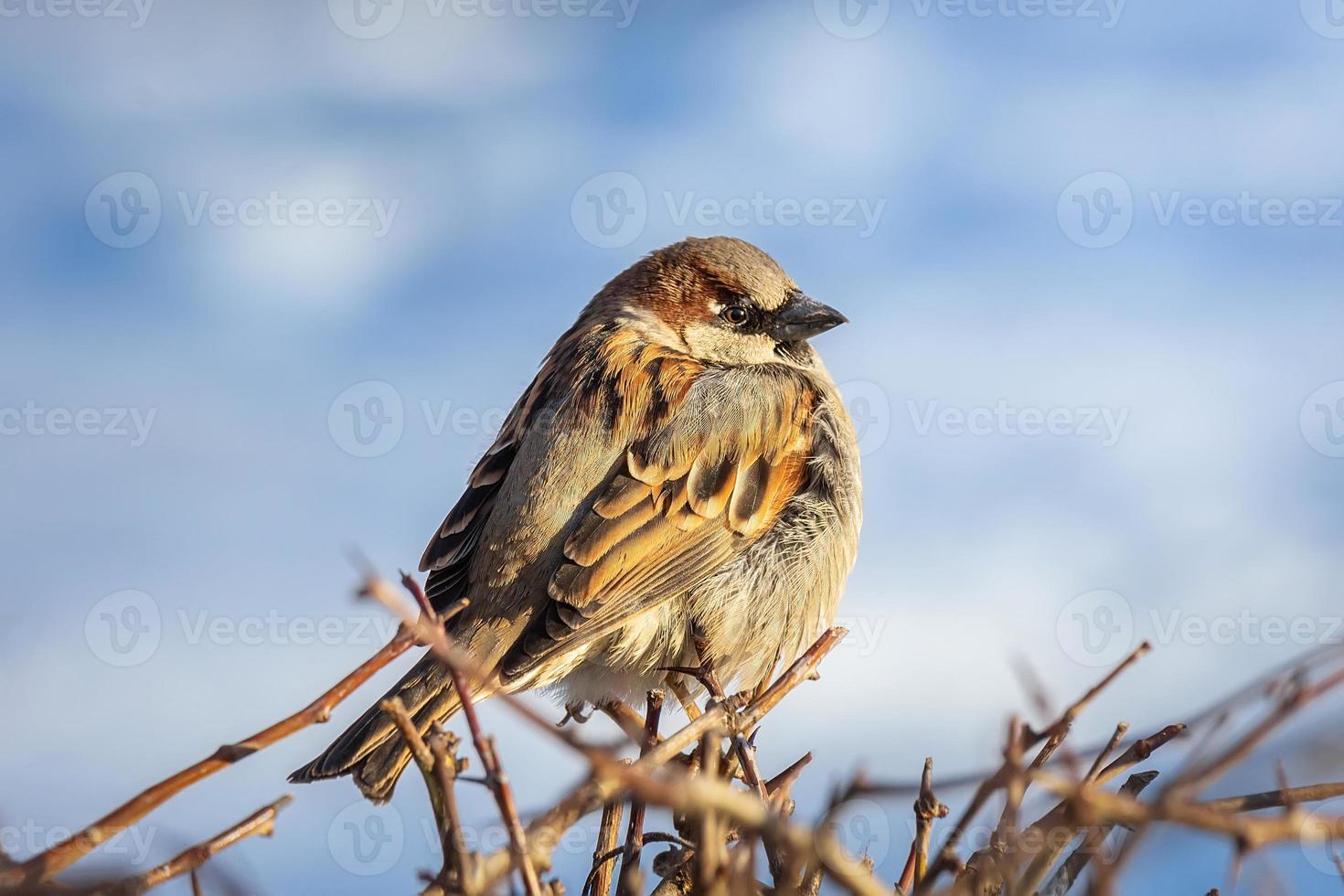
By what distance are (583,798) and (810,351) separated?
9.69 feet

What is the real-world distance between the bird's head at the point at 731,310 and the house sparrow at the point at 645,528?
150 mm

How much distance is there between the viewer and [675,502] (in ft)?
11.5

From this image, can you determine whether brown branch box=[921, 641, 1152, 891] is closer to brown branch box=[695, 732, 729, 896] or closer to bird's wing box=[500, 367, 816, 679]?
brown branch box=[695, 732, 729, 896]

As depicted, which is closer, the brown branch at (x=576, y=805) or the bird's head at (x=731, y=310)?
the brown branch at (x=576, y=805)

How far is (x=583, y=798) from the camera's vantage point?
4.94 feet

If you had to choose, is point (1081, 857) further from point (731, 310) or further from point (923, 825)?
point (731, 310)

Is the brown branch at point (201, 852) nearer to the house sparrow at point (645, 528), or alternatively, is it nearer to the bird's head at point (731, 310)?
the house sparrow at point (645, 528)

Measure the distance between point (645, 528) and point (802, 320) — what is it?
113cm

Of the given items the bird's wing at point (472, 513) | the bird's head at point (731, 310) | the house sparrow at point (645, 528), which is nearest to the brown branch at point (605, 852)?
the house sparrow at point (645, 528)

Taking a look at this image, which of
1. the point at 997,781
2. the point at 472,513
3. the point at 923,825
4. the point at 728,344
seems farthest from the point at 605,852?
the point at 728,344

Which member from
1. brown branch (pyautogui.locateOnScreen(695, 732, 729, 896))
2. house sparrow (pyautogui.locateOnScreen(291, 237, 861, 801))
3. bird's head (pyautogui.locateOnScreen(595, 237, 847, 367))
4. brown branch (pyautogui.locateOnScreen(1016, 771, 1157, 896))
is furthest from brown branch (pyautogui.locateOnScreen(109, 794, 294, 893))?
bird's head (pyautogui.locateOnScreen(595, 237, 847, 367))

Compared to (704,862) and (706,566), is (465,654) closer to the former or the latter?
(706,566)

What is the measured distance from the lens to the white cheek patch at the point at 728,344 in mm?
4152

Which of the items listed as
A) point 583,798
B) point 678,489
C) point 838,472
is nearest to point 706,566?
point 678,489
